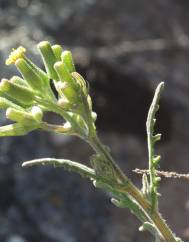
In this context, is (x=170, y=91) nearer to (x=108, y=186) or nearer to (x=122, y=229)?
(x=122, y=229)

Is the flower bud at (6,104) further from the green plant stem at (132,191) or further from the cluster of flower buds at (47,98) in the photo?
the green plant stem at (132,191)

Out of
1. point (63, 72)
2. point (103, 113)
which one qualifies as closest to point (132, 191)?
point (63, 72)

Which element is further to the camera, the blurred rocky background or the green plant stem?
the blurred rocky background

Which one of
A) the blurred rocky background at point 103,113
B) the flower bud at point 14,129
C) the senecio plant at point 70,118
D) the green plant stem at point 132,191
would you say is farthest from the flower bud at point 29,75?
the blurred rocky background at point 103,113

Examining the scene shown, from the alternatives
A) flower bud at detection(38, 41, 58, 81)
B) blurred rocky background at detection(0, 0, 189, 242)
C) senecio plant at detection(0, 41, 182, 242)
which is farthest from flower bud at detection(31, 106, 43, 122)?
blurred rocky background at detection(0, 0, 189, 242)

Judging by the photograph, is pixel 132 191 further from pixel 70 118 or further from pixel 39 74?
pixel 39 74

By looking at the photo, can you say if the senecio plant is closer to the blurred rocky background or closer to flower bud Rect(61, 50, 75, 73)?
flower bud Rect(61, 50, 75, 73)

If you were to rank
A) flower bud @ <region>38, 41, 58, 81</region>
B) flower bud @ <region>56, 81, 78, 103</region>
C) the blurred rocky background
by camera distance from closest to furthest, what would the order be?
flower bud @ <region>56, 81, 78, 103</region>
flower bud @ <region>38, 41, 58, 81</region>
the blurred rocky background

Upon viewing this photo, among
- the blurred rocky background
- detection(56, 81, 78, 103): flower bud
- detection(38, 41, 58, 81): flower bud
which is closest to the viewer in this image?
detection(56, 81, 78, 103): flower bud
